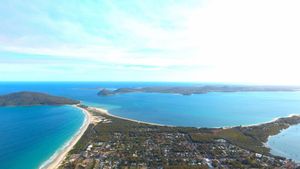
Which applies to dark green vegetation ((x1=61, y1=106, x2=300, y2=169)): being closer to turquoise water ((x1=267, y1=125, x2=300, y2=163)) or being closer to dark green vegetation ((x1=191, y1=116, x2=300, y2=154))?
dark green vegetation ((x1=191, y1=116, x2=300, y2=154))

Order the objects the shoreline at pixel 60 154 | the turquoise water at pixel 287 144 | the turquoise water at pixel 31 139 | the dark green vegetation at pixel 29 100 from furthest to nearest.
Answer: the dark green vegetation at pixel 29 100
the turquoise water at pixel 287 144
the turquoise water at pixel 31 139
the shoreline at pixel 60 154

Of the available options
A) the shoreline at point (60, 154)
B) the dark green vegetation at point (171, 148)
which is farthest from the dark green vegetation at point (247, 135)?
the shoreline at point (60, 154)

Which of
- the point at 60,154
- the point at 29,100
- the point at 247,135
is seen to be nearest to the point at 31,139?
the point at 60,154

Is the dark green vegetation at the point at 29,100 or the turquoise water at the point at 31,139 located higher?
the dark green vegetation at the point at 29,100

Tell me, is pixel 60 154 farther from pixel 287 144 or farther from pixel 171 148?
pixel 287 144

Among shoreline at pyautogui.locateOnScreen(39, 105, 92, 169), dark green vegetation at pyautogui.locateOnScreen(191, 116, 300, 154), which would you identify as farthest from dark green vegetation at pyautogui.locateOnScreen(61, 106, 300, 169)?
shoreline at pyautogui.locateOnScreen(39, 105, 92, 169)

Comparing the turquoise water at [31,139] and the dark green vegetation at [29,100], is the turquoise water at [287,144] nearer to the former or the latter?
the turquoise water at [31,139]
